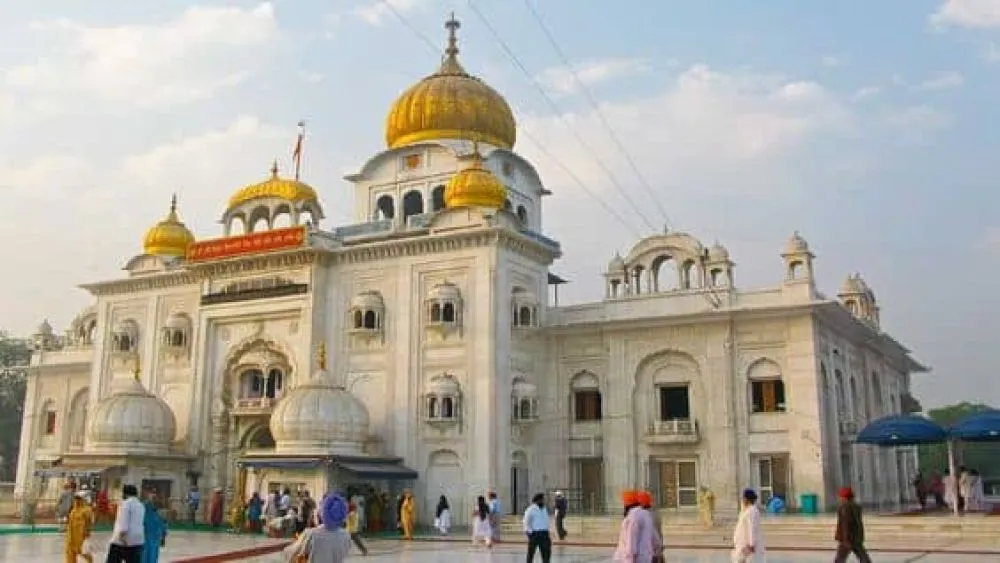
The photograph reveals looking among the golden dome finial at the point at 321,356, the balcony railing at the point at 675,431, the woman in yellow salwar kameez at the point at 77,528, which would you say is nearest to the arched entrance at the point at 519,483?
the balcony railing at the point at 675,431

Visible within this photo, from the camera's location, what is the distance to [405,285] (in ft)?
91.0

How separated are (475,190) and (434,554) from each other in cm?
1275

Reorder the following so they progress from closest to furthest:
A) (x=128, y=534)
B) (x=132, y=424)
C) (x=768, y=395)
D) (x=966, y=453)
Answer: (x=128, y=534)
(x=768, y=395)
(x=132, y=424)
(x=966, y=453)

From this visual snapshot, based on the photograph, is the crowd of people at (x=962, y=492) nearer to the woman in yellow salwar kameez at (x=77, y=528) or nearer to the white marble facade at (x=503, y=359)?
the white marble facade at (x=503, y=359)

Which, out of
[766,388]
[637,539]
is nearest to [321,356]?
[766,388]

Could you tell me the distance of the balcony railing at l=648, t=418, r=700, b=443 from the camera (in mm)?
25516

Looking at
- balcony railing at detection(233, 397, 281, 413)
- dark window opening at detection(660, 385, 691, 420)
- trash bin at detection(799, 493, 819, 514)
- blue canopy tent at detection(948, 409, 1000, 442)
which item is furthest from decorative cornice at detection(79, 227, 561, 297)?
blue canopy tent at detection(948, 409, 1000, 442)

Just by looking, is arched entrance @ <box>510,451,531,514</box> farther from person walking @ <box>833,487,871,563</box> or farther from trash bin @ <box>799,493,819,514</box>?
person walking @ <box>833,487,871,563</box>

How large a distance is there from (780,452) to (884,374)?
10211mm

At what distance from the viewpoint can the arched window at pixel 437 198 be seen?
1211 inches

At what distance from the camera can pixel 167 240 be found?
33.6 meters

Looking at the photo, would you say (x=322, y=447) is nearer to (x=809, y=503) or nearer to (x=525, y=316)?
(x=525, y=316)

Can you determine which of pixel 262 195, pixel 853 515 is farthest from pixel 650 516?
pixel 262 195

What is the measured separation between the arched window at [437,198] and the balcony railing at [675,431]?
390 inches
